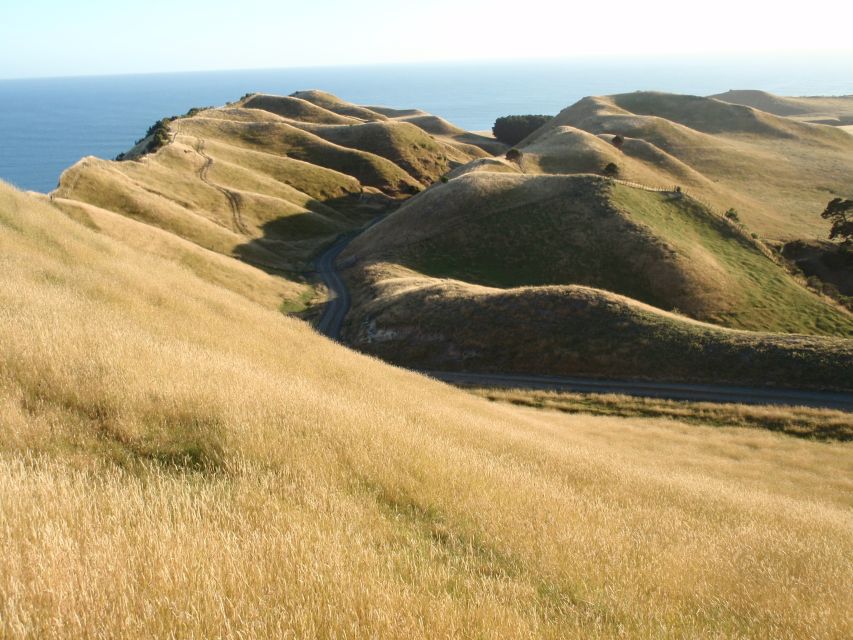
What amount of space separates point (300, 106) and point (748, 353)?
150266 millimetres

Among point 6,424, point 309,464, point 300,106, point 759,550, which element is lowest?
point 759,550

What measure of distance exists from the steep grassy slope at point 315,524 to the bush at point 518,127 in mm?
167102

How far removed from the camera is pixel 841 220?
6988 cm

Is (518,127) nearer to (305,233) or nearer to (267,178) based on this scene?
(267,178)

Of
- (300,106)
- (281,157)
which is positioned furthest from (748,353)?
(300,106)

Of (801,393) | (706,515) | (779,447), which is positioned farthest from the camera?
(801,393)

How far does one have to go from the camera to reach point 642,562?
7.42m

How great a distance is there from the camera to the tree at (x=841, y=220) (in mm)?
67438

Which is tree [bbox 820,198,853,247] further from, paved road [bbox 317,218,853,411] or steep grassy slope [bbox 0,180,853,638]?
steep grassy slope [bbox 0,180,853,638]

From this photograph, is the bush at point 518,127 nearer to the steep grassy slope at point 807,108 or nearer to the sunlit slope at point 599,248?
the steep grassy slope at point 807,108

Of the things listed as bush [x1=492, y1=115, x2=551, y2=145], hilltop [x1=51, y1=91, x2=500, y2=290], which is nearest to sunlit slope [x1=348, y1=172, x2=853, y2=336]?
hilltop [x1=51, y1=91, x2=500, y2=290]

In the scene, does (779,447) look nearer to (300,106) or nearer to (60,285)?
(60,285)

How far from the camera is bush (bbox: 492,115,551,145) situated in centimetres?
16900

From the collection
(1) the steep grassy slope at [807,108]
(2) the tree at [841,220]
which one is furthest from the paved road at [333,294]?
(1) the steep grassy slope at [807,108]
